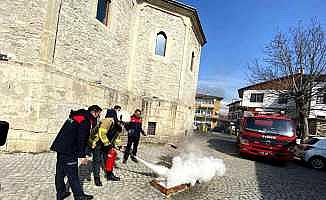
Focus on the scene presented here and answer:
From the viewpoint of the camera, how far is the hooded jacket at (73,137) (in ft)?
15.0

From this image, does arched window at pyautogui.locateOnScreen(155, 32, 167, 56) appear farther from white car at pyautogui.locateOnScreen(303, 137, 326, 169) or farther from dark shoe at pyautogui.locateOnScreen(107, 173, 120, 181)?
dark shoe at pyautogui.locateOnScreen(107, 173, 120, 181)

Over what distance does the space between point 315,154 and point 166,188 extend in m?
10.4

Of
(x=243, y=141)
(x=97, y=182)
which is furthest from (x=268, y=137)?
(x=97, y=182)

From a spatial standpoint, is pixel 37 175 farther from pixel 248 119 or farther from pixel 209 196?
pixel 248 119

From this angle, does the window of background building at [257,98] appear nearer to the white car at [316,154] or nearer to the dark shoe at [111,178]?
the white car at [316,154]

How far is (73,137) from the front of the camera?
15.3 feet

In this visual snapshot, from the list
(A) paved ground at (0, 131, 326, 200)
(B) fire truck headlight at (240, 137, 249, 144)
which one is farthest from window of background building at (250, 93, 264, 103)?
(A) paved ground at (0, 131, 326, 200)

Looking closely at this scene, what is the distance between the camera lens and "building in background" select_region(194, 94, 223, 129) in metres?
72.4

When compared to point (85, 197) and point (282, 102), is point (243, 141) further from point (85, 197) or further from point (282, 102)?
point (282, 102)

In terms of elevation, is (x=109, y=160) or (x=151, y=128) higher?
(x=151, y=128)

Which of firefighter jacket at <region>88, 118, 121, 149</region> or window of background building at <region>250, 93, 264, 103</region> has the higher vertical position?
window of background building at <region>250, 93, 264, 103</region>

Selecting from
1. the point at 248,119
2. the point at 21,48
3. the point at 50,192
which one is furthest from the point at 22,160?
the point at 248,119

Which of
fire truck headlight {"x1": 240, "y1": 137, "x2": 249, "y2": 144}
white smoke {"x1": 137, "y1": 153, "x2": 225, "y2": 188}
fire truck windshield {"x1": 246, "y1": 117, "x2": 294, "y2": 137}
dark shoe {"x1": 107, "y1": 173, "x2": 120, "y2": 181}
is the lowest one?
dark shoe {"x1": 107, "y1": 173, "x2": 120, "y2": 181}

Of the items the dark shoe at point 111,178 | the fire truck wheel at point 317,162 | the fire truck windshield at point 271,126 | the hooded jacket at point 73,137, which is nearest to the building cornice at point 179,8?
the fire truck windshield at point 271,126
